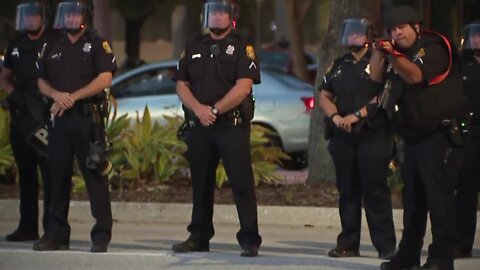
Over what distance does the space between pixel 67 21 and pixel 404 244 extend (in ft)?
9.51

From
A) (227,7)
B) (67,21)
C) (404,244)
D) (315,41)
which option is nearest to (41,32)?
(67,21)

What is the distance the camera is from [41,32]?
9.75m

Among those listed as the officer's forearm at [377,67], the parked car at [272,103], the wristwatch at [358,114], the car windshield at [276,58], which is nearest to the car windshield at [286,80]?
the parked car at [272,103]

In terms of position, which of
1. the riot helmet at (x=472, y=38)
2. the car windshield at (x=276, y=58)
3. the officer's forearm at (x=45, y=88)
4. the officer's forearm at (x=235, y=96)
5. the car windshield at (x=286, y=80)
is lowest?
the car windshield at (x=276, y=58)

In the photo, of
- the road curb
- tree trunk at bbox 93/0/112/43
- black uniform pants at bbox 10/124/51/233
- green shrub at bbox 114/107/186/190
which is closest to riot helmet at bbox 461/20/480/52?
the road curb

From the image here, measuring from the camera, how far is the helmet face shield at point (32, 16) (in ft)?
31.6

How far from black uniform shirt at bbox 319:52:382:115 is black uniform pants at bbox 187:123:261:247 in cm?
70

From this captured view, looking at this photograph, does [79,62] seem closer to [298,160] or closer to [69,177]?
[69,177]

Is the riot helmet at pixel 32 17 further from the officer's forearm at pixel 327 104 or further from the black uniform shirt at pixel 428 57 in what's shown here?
the black uniform shirt at pixel 428 57

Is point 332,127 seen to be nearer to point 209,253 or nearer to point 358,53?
point 358,53

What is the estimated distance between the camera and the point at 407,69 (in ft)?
24.5

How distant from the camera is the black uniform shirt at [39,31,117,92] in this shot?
9031mm

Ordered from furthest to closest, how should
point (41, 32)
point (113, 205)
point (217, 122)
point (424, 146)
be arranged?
point (113, 205), point (41, 32), point (217, 122), point (424, 146)

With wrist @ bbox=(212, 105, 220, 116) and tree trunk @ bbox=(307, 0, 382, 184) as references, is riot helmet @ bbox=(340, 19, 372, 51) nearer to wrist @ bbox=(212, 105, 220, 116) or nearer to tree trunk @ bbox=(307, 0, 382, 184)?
wrist @ bbox=(212, 105, 220, 116)
